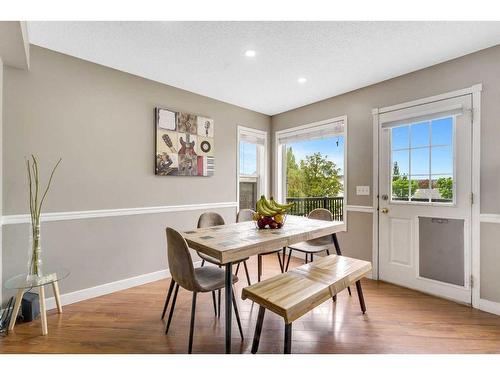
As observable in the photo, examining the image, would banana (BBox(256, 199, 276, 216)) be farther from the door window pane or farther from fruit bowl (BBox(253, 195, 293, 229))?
the door window pane

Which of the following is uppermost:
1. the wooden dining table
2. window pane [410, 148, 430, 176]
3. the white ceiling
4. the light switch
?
the white ceiling

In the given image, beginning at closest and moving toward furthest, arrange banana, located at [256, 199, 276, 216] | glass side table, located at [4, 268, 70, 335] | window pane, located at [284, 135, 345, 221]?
glass side table, located at [4, 268, 70, 335]
banana, located at [256, 199, 276, 216]
window pane, located at [284, 135, 345, 221]

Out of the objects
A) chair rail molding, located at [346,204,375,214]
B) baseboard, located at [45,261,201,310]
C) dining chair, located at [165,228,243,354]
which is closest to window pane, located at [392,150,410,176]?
chair rail molding, located at [346,204,375,214]

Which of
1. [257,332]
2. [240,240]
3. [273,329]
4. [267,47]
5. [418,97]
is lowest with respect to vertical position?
[273,329]

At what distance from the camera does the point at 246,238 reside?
71.8 inches

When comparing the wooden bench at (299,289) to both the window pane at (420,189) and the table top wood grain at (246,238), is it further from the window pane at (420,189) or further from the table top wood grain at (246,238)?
the window pane at (420,189)

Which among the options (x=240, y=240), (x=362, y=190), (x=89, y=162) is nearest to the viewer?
(x=240, y=240)

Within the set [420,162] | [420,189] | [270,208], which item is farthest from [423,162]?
[270,208]

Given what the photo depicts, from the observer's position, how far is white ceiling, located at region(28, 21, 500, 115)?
1.89 meters

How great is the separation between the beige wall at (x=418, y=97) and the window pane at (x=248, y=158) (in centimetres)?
83

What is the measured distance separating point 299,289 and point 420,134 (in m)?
2.26

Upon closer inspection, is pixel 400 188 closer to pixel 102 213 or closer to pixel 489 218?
pixel 489 218

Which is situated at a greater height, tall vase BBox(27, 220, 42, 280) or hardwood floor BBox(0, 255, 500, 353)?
tall vase BBox(27, 220, 42, 280)

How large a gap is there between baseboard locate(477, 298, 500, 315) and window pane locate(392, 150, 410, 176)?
4.49 feet
